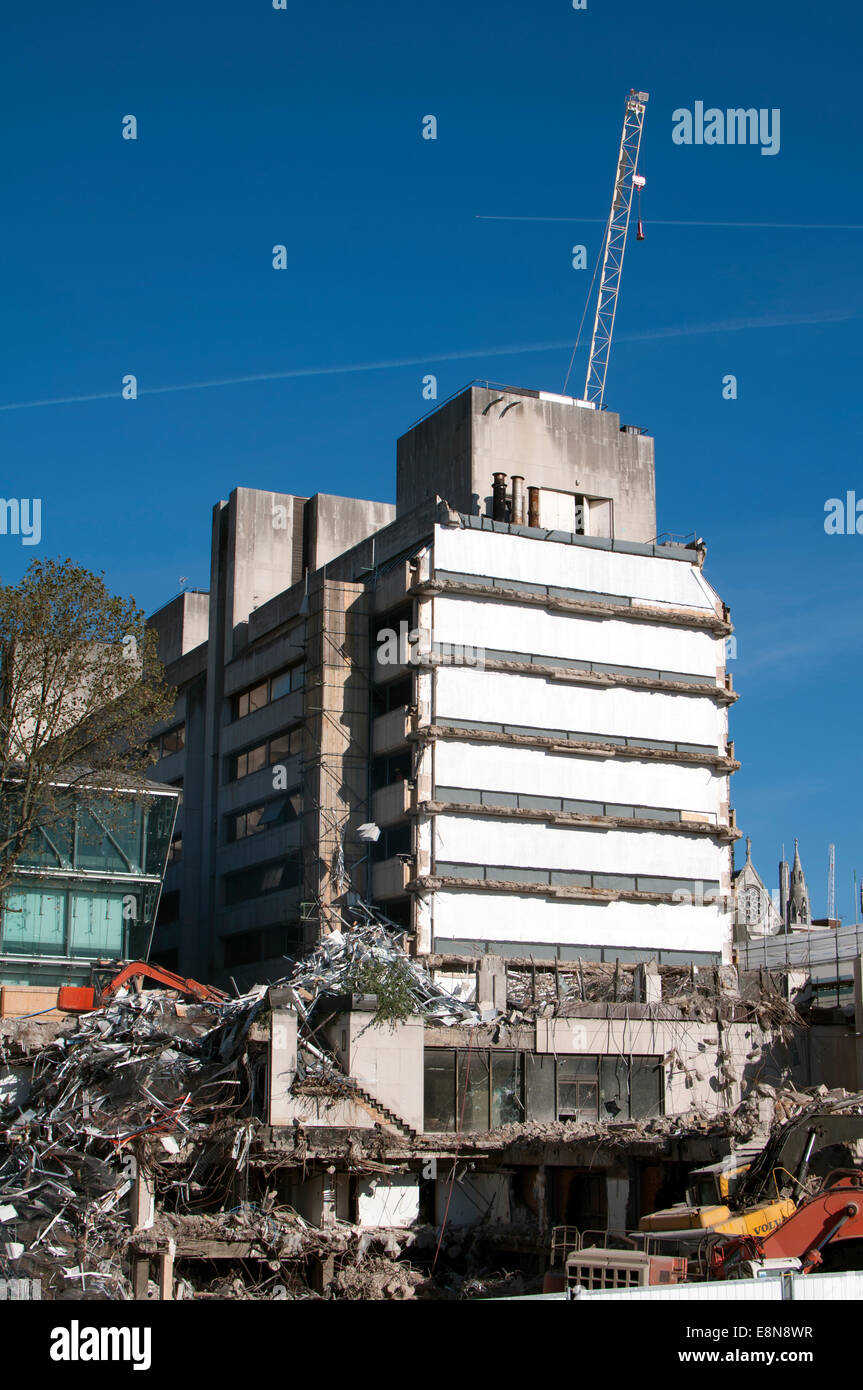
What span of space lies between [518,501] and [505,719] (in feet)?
30.2

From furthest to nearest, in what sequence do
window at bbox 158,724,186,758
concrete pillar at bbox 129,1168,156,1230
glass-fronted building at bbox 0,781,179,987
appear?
window at bbox 158,724,186,758 → glass-fronted building at bbox 0,781,179,987 → concrete pillar at bbox 129,1168,156,1230

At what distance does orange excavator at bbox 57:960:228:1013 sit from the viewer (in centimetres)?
4741

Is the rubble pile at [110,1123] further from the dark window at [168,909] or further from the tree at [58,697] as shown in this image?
the dark window at [168,909]

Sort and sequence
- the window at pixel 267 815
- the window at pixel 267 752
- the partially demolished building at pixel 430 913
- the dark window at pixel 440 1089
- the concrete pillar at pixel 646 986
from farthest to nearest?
1. the window at pixel 267 752
2. the window at pixel 267 815
3. the concrete pillar at pixel 646 986
4. the dark window at pixel 440 1089
5. the partially demolished building at pixel 430 913

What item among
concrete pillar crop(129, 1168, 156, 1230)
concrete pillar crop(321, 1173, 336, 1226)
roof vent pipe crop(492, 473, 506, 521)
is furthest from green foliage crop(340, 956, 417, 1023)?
roof vent pipe crop(492, 473, 506, 521)

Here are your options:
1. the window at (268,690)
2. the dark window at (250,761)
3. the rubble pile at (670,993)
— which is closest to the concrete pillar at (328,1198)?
the rubble pile at (670,993)

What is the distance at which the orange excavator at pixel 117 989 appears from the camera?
156 ft

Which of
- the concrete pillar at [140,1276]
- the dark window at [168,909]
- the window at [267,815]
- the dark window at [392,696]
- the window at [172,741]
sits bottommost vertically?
the concrete pillar at [140,1276]

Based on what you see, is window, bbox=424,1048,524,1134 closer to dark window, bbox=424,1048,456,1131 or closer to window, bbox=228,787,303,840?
dark window, bbox=424,1048,456,1131

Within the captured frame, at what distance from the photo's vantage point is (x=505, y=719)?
201ft

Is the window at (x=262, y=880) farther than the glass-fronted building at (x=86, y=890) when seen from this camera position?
Yes

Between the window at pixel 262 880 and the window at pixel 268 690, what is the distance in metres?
7.44

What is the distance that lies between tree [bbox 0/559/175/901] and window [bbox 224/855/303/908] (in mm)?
16372

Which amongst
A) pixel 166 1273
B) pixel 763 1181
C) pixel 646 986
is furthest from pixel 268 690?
pixel 763 1181
